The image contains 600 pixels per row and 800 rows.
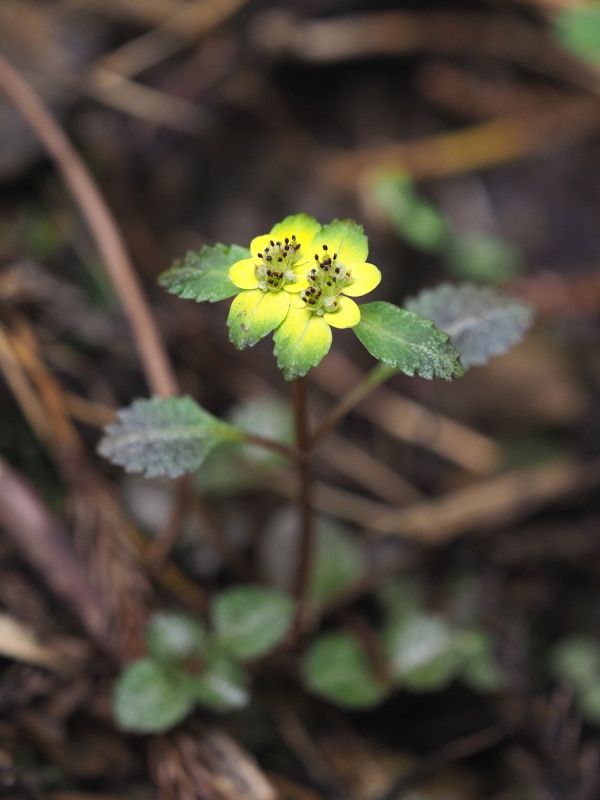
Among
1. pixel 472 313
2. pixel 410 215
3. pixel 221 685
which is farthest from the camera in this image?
pixel 410 215

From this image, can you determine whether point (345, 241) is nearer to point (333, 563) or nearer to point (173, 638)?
point (173, 638)

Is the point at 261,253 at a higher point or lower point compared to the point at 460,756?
higher

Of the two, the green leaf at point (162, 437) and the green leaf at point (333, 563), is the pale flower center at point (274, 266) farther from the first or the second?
the green leaf at point (333, 563)

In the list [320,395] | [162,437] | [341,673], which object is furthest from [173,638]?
[320,395]

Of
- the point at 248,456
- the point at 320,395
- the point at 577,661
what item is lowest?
the point at 577,661

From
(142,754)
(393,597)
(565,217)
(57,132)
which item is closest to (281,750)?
(142,754)

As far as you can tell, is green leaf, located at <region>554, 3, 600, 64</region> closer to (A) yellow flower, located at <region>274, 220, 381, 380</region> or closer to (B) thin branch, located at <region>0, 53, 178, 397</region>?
(B) thin branch, located at <region>0, 53, 178, 397</region>

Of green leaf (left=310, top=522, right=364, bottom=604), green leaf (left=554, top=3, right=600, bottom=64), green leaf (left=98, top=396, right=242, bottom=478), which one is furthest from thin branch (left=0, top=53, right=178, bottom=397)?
green leaf (left=554, top=3, right=600, bottom=64)

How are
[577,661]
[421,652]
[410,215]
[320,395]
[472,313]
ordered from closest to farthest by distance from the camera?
[472,313], [421,652], [577,661], [320,395], [410,215]

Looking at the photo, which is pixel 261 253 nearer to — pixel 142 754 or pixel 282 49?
pixel 142 754
